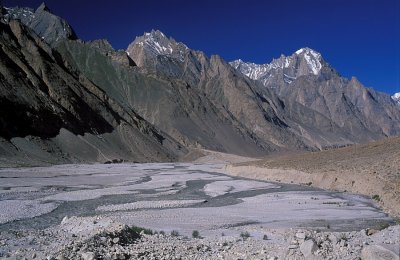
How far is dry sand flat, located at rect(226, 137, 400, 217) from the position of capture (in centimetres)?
3778

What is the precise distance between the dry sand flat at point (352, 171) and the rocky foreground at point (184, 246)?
50.1 ft

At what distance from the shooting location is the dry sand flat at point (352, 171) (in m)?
37.8

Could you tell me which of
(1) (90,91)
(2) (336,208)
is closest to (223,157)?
(1) (90,91)

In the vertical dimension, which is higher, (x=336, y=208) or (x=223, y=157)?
(x=223, y=157)

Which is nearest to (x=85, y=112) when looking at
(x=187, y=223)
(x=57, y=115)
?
(x=57, y=115)

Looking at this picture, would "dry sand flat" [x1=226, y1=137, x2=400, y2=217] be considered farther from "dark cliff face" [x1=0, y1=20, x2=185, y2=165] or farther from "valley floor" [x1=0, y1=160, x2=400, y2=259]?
"dark cliff face" [x1=0, y1=20, x2=185, y2=165]

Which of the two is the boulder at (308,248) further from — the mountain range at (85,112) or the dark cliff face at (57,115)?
the dark cliff face at (57,115)

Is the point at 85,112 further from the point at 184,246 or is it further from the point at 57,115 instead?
the point at 184,246

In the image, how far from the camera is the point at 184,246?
16312 millimetres

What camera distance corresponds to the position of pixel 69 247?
14.4 meters

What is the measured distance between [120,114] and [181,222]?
123m

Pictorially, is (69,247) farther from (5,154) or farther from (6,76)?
(6,76)

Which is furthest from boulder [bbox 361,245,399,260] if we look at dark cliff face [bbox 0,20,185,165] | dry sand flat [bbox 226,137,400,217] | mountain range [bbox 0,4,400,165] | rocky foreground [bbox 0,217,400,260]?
dark cliff face [bbox 0,20,185,165]

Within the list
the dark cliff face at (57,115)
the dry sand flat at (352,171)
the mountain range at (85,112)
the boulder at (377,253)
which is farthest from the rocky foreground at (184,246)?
the dark cliff face at (57,115)
